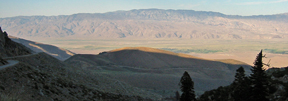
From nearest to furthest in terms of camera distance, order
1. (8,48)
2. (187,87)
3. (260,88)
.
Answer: (260,88), (187,87), (8,48)

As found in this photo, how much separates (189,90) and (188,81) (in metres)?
0.69

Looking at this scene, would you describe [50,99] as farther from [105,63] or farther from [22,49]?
[105,63]

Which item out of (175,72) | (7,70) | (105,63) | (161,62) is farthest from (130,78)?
(7,70)

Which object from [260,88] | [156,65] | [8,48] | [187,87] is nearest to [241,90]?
[260,88]

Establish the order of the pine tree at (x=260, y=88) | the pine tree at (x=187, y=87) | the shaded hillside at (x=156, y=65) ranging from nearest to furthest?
1. the pine tree at (x=260, y=88)
2. the pine tree at (x=187, y=87)
3. the shaded hillside at (x=156, y=65)

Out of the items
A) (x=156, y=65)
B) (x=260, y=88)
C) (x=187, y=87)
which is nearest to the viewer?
(x=260, y=88)

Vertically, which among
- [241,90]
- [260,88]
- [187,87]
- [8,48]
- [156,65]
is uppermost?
[8,48]

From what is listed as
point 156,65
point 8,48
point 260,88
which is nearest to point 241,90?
point 260,88

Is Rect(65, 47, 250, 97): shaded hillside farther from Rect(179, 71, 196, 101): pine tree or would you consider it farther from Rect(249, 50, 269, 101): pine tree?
Rect(249, 50, 269, 101): pine tree

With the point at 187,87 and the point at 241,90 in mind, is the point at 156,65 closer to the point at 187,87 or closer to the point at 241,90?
the point at 187,87

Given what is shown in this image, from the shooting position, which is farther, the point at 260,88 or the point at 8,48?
the point at 8,48

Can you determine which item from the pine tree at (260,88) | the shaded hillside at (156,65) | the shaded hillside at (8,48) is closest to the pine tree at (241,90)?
the pine tree at (260,88)

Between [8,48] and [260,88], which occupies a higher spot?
[8,48]

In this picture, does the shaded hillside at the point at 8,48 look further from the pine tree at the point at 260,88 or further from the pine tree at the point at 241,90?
the pine tree at the point at 260,88
